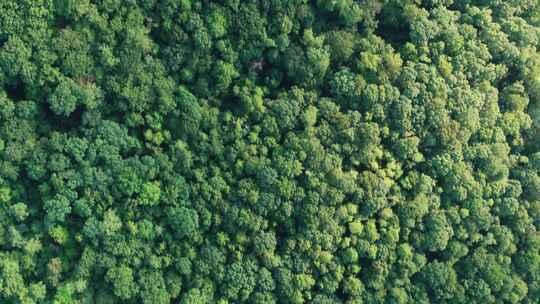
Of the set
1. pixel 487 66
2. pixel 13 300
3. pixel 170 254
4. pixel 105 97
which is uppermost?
pixel 487 66

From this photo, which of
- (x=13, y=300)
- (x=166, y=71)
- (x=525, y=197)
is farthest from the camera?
(x=525, y=197)

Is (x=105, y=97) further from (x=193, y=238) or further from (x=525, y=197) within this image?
(x=525, y=197)

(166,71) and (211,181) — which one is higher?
(166,71)

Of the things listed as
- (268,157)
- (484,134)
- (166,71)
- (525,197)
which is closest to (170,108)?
(166,71)

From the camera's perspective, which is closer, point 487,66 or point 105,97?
point 105,97

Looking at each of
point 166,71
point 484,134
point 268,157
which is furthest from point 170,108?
point 484,134

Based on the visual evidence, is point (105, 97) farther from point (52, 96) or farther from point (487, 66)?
point (487, 66)

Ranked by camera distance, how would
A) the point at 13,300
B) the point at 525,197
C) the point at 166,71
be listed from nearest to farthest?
the point at 13,300 < the point at 166,71 < the point at 525,197
